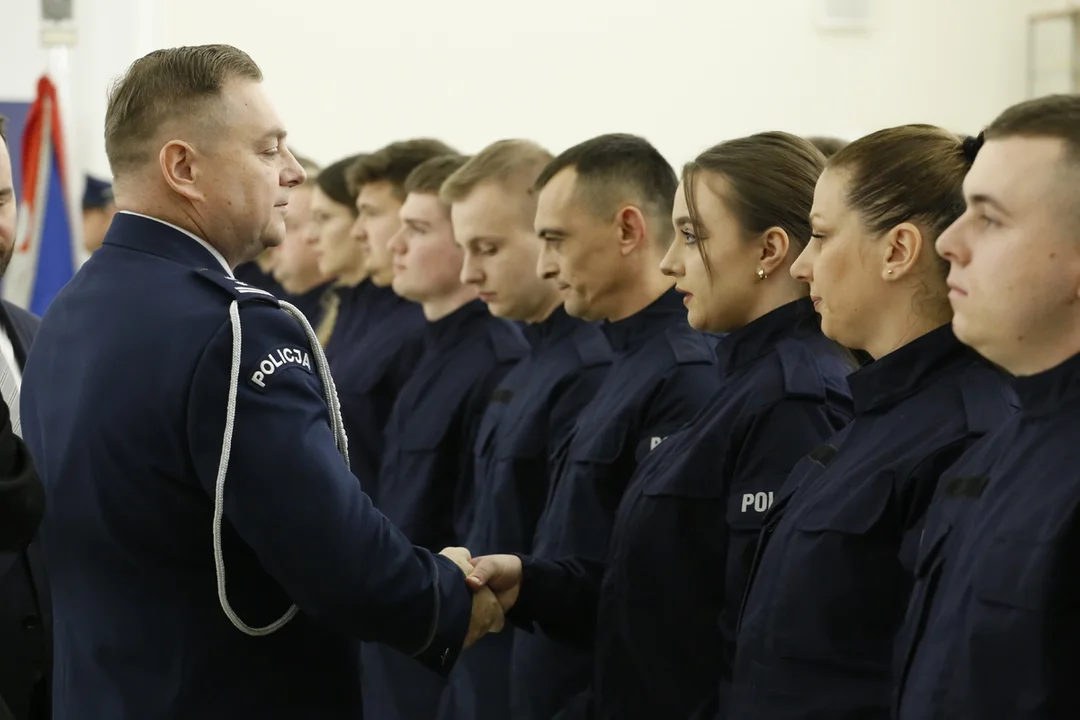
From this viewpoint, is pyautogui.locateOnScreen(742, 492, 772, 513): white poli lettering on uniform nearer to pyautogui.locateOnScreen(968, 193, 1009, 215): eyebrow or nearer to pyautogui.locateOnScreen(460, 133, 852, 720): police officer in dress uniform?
pyautogui.locateOnScreen(460, 133, 852, 720): police officer in dress uniform

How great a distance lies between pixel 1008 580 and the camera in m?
1.59

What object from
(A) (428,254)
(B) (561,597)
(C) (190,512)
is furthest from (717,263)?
(A) (428,254)

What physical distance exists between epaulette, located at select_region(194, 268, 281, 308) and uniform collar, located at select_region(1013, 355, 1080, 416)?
1.02 meters

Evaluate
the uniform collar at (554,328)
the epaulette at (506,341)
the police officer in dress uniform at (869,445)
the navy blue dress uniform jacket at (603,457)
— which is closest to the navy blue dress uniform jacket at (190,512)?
the police officer in dress uniform at (869,445)

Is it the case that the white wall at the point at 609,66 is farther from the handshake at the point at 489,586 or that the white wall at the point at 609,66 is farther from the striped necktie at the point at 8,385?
the handshake at the point at 489,586

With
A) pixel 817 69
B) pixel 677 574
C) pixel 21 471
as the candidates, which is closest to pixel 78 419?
pixel 21 471

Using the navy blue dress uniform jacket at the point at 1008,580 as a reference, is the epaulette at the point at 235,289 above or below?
above

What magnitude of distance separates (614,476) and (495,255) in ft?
3.24

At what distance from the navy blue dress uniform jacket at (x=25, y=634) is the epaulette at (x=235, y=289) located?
86 centimetres

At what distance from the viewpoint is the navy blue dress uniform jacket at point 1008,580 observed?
155 cm

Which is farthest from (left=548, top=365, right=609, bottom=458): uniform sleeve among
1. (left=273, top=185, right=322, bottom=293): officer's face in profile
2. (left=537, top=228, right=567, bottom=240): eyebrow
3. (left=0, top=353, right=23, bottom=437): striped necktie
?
(left=273, top=185, right=322, bottom=293): officer's face in profile

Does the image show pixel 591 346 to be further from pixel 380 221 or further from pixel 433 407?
pixel 380 221

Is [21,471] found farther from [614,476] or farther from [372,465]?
[372,465]

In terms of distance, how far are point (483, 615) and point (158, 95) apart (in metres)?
1.01
